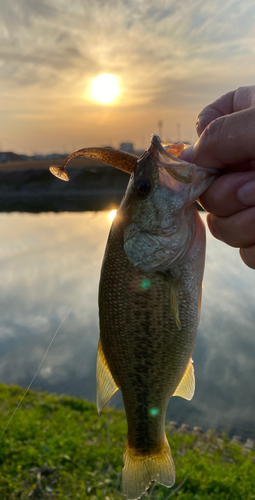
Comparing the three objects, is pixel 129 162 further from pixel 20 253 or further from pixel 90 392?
pixel 20 253

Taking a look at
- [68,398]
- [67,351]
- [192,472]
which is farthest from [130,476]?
[67,351]

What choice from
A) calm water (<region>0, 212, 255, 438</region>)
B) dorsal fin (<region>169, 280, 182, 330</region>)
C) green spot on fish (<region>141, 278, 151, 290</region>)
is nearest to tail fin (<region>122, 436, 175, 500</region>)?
dorsal fin (<region>169, 280, 182, 330</region>)

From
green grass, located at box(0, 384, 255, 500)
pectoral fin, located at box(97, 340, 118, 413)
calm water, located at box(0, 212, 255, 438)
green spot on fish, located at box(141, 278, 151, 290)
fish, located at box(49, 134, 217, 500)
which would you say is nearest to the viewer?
fish, located at box(49, 134, 217, 500)

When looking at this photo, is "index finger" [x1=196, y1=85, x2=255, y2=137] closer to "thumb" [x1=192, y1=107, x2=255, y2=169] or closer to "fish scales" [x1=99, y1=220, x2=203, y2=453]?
"thumb" [x1=192, y1=107, x2=255, y2=169]

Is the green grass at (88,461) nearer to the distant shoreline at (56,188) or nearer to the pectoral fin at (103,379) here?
the pectoral fin at (103,379)

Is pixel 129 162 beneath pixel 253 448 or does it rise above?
above
